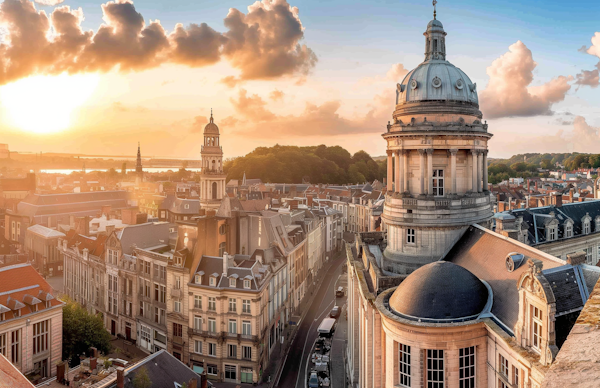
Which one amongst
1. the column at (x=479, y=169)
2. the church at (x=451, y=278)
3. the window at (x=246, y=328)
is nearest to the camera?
the church at (x=451, y=278)

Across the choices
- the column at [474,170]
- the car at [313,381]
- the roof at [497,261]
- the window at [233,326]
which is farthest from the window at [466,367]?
the window at [233,326]

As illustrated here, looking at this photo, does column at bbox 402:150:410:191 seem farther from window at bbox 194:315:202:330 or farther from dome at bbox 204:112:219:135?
dome at bbox 204:112:219:135

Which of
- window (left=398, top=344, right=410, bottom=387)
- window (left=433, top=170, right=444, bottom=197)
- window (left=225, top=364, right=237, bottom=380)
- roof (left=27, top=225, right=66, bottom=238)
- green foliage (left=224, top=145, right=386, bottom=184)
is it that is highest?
green foliage (left=224, top=145, right=386, bottom=184)

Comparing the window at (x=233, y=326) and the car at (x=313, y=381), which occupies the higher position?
the window at (x=233, y=326)

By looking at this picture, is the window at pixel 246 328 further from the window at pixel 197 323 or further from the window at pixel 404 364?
the window at pixel 404 364

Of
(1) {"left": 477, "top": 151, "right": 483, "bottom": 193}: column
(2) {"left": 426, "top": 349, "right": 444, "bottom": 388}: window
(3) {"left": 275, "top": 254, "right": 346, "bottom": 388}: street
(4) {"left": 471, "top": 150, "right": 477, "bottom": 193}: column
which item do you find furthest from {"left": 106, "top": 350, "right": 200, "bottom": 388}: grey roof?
(1) {"left": 477, "top": 151, "right": 483, "bottom": 193}: column

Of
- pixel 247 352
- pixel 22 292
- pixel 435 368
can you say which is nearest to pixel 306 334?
pixel 247 352
